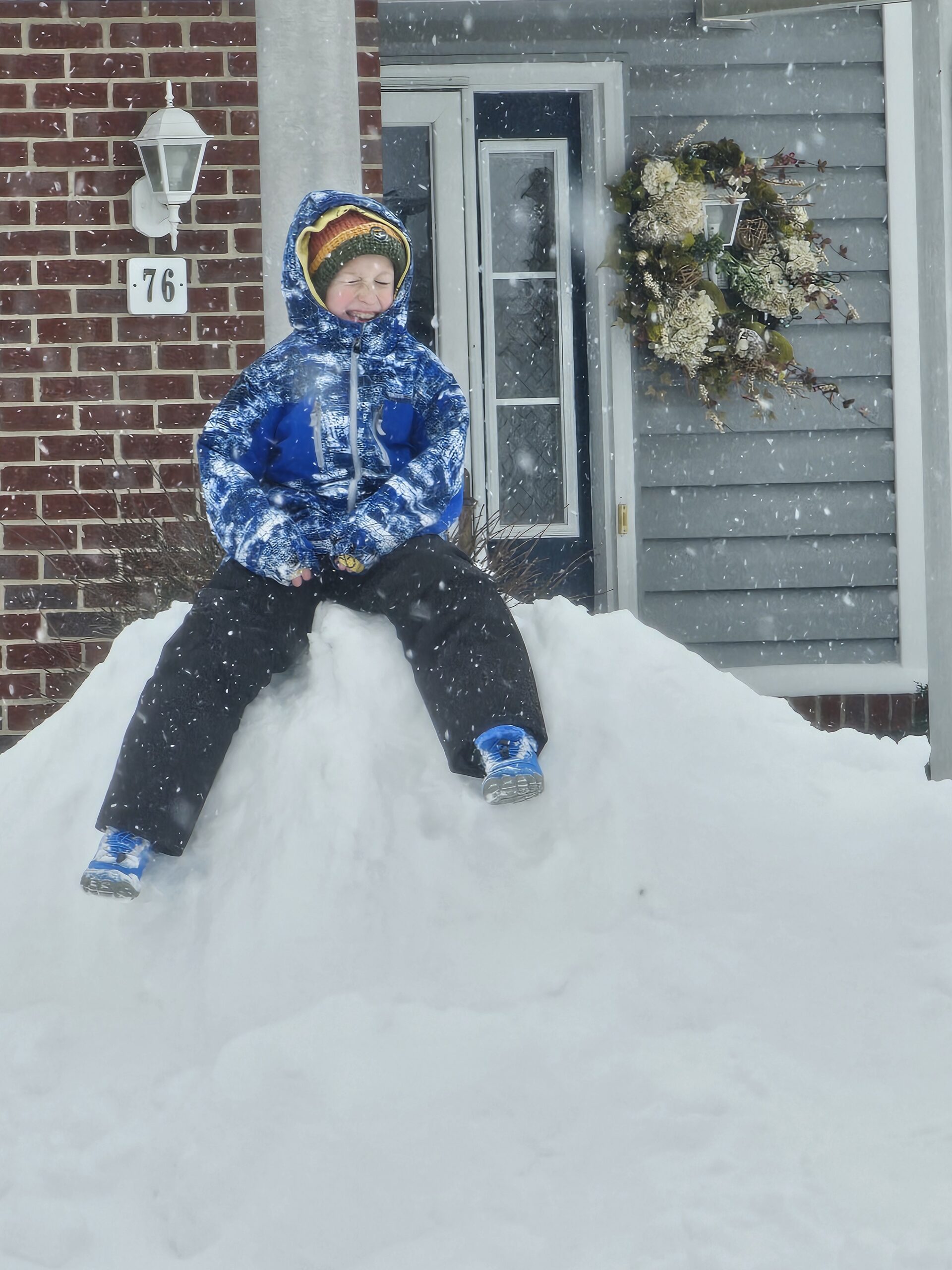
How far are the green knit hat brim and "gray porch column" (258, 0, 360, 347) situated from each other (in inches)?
23.5

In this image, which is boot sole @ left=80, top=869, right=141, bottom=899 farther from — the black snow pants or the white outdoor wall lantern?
the white outdoor wall lantern

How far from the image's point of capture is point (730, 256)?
207 inches

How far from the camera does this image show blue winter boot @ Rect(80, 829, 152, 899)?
2098 mm

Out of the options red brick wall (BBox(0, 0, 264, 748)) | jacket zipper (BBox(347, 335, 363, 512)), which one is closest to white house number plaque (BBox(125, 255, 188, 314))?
red brick wall (BBox(0, 0, 264, 748))

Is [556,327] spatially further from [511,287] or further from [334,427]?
[334,427]

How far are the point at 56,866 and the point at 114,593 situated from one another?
80.6 inches

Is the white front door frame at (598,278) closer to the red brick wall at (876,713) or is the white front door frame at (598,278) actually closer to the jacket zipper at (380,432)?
the red brick wall at (876,713)

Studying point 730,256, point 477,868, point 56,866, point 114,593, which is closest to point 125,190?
point 114,593

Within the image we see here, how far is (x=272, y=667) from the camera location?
241cm

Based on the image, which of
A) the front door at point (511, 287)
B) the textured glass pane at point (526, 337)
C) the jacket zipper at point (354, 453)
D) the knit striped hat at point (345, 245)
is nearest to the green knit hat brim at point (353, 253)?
the knit striped hat at point (345, 245)

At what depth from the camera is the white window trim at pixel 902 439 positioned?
17.6 feet

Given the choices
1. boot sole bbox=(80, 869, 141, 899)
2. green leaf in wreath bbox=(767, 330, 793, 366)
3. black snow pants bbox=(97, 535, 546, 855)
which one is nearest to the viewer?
boot sole bbox=(80, 869, 141, 899)

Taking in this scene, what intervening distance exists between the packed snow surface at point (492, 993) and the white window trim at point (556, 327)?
117 inches

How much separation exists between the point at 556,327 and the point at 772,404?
1.01 meters
